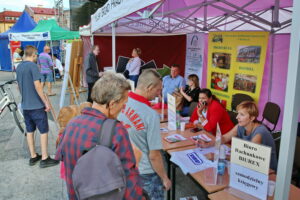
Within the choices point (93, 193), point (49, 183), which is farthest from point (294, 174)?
point (49, 183)

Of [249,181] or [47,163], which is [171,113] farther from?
[47,163]

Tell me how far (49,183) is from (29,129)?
884 millimetres

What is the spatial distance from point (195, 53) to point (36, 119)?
16.9 feet

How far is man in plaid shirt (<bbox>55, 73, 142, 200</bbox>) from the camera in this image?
3.78ft

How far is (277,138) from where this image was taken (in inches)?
145

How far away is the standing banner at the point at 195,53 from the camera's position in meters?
7.12

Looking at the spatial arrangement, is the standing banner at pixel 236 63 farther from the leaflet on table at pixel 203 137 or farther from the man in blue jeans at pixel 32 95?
the man in blue jeans at pixel 32 95

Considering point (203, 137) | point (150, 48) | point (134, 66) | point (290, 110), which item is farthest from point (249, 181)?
point (150, 48)

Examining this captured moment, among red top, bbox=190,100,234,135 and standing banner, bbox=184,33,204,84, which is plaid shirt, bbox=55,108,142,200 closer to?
red top, bbox=190,100,234,135

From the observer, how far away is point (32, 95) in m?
3.54

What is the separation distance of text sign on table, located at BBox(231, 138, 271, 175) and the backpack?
2.96 feet

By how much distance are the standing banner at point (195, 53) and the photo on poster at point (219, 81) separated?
3.90 ft

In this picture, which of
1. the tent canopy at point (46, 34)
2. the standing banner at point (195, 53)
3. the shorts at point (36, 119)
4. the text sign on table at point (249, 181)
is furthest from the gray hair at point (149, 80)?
the tent canopy at point (46, 34)

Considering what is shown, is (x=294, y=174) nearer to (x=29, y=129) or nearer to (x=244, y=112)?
(x=244, y=112)
